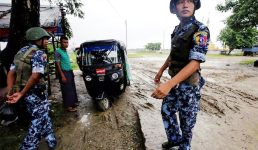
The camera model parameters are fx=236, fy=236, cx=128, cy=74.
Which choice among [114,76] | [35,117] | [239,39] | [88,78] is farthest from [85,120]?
[239,39]

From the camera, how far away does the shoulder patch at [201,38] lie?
2430 mm

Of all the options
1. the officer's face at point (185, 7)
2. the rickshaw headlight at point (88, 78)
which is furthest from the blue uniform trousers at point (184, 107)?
the rickshaw headlight at point (88, 78)

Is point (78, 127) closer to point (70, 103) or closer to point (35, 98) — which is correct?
point (70, 103)

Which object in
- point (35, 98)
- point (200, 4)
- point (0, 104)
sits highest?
point (200, 4)

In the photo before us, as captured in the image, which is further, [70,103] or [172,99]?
[70,103]

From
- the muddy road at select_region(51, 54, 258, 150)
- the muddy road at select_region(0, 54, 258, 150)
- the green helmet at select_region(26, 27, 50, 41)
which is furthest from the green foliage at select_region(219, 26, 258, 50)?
the green helmet at select_region(26, 27, 50, 41)

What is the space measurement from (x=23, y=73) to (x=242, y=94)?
7.00 m

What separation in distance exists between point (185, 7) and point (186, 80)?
0.80 m

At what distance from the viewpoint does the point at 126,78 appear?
7.68m

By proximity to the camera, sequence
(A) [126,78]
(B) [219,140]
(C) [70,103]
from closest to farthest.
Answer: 1. (B) [219,140]
2. (C) [70,103]
3. (A) [126,78]

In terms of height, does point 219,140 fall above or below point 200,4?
below

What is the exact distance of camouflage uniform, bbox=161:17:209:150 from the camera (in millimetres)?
2445

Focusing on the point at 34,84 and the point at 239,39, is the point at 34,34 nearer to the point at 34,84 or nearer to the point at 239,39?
the point at 34,84

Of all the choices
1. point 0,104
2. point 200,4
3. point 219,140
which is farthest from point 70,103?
point 200,4
